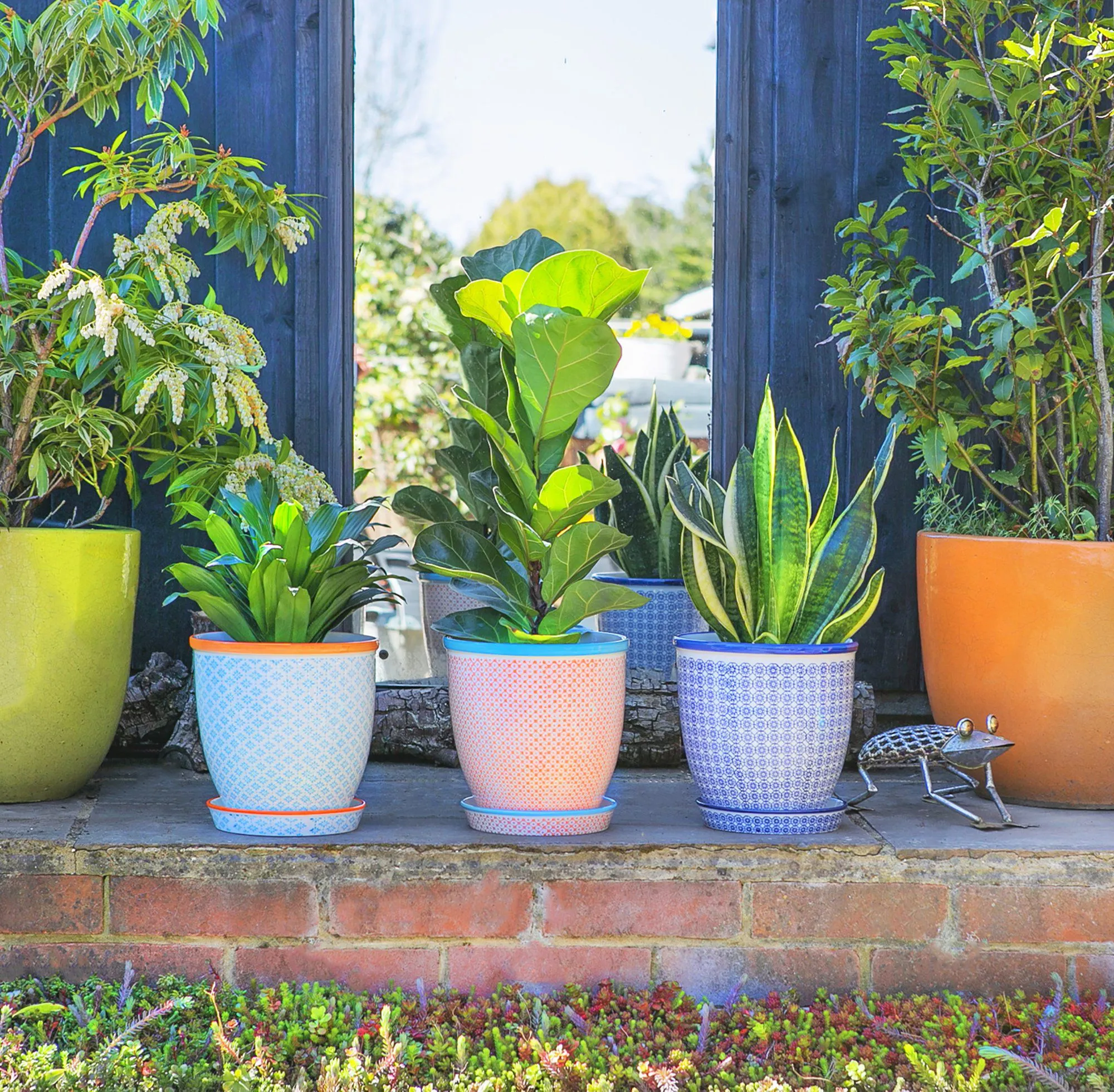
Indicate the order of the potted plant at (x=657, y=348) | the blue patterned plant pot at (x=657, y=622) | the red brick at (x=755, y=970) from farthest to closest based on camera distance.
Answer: the potted plant at (x=657, y=348)
the blue patterned plant pot at (x=657, y=622)
the red brick at (x=755, y=970)

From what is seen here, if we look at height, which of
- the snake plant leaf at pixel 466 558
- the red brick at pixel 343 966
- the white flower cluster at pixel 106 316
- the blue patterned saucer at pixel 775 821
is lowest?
the red brick at pixel 343 966

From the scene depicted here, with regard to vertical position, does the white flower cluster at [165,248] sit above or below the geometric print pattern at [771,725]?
above

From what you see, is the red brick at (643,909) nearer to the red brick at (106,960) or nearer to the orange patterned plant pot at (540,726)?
the orange patterned plant pot at (540,726)

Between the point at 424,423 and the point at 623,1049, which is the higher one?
the point at 424,423

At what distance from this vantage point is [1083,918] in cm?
175

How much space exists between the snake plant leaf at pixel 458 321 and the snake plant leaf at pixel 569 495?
0.96 feet

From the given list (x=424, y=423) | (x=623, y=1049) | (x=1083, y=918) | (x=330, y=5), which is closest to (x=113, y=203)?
(x=330, y=5)

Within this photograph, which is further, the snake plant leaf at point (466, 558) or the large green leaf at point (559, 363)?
the snake plant leaf at point (466, 558)

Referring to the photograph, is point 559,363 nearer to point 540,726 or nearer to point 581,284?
point 581,284

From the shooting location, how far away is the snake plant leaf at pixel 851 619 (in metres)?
1.86

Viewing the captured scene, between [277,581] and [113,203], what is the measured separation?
116 centimetres

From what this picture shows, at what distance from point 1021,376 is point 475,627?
1.02 m

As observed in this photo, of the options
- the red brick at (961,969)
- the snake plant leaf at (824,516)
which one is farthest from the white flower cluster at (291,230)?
the red brick at (961,969)

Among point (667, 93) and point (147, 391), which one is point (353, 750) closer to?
point (147, 391)
